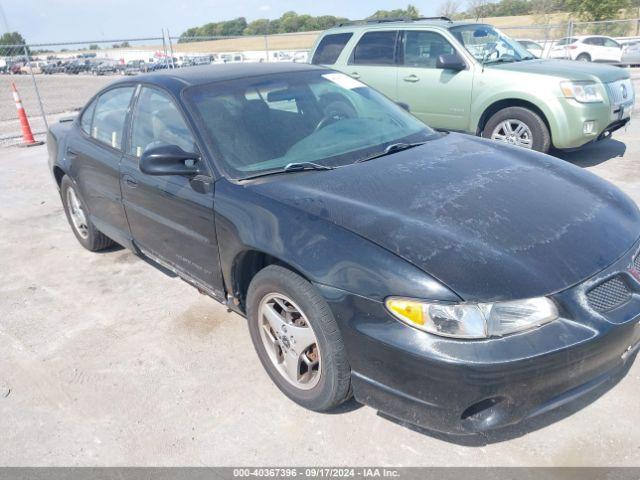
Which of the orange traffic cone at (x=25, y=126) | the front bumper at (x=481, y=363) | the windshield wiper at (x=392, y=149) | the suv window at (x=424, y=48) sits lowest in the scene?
the orange traffic cone at (x=25, y=126)

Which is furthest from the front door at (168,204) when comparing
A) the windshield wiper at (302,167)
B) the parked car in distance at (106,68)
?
the parked car in distance at (106,68)

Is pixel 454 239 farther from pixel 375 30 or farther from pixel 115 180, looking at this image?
pixel 375 30

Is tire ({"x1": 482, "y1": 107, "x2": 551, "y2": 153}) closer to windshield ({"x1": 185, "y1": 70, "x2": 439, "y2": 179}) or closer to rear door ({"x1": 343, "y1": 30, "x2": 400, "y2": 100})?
rear door ({"x1": 343, "y1": 30, "x2": 400, "y2": 100})

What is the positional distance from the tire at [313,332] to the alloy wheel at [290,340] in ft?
0.03

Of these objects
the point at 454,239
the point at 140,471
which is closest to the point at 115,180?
the point at 140,471

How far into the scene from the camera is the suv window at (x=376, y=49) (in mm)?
7422

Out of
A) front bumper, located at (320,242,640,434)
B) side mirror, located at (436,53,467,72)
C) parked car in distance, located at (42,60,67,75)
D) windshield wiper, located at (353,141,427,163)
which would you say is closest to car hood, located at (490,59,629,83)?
side mirror, located at (436,53,467,72)

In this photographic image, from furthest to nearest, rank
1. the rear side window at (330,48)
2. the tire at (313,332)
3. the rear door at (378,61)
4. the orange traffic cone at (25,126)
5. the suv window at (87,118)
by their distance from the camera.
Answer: the orange traffic cone at (25,126) < the rear side window at (330,48) < the rear door at (378,61) < the suv window at (87,118) < the tire at (313,332)

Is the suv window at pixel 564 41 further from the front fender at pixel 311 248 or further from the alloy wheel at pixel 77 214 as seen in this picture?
the front fender at pixel 311 248

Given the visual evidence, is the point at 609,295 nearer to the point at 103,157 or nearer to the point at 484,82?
the point at 103,157

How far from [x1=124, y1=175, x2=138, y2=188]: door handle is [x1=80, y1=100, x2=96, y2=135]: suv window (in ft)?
3.15

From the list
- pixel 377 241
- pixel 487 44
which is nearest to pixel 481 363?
pixel 377 241

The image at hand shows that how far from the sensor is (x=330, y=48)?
316 inches

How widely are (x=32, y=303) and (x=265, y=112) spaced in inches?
93.8
